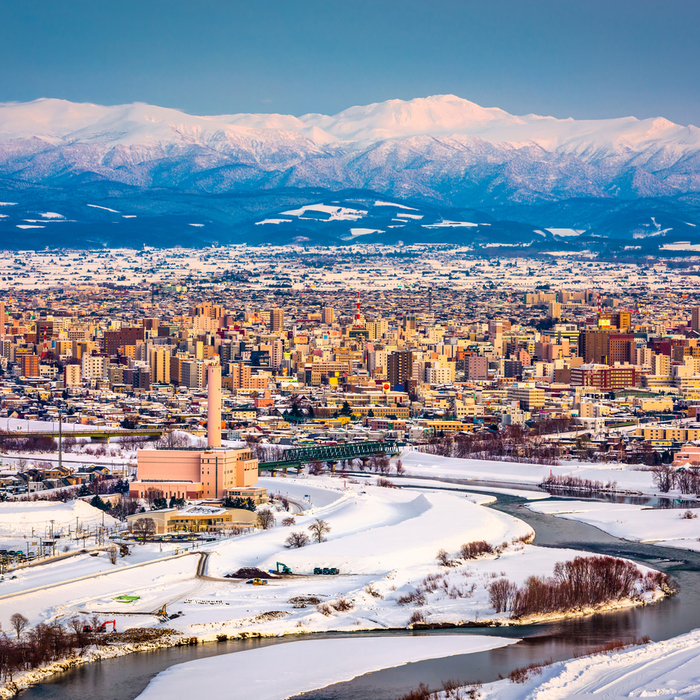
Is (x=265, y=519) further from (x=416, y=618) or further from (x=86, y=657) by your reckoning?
(x=86, y=657)

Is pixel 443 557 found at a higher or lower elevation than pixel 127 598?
higher

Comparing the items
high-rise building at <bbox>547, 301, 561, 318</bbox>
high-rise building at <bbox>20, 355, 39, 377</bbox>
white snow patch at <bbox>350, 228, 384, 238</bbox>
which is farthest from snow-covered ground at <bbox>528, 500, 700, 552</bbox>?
white snow patch at <bbox>350, 228, 384, 238</bbox>

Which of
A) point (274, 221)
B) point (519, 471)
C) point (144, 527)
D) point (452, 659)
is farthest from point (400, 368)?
point (274, 221)

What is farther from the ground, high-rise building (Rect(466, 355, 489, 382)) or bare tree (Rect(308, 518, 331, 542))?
high-rise building (Rect(466, 355, 489, 382))

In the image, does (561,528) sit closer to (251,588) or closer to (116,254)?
(251,588)

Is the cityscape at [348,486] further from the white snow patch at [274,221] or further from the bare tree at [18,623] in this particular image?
the white snow patch at [274,221]

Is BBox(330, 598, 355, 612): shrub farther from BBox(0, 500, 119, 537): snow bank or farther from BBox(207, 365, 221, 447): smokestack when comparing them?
BBox(207, 365, 221, 447): smokestack

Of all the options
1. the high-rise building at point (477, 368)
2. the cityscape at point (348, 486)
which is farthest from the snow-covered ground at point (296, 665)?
the high-rise building at point (477, 368)
